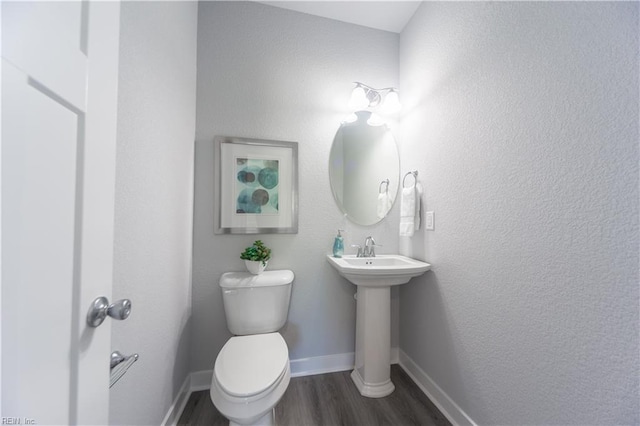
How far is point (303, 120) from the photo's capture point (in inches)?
61.5

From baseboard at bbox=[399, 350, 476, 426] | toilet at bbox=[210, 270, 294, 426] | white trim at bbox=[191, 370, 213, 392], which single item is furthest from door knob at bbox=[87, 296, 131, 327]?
baseboard at bbox=[399, 350, 476, 426]

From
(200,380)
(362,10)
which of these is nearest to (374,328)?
(200,380)

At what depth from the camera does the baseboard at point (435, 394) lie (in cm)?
113

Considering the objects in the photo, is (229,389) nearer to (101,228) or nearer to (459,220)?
(101,228)

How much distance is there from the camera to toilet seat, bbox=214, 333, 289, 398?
91 centimetres

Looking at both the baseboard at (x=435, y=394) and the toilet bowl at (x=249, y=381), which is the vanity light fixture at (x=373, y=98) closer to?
the toilet bowl at (x=249, y=381)

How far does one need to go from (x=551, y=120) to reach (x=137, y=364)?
5.87ft

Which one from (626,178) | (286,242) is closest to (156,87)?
(286,242)

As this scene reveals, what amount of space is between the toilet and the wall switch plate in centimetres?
93

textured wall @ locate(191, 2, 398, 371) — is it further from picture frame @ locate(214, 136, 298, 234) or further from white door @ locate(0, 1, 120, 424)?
white door @ locate(0, 1, 120, 424)

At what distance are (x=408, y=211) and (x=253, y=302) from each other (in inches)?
45.2

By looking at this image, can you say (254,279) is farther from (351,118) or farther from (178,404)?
(351,118)

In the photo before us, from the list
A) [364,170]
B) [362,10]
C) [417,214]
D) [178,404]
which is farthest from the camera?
[364,170]

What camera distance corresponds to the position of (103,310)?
46 centimetres
